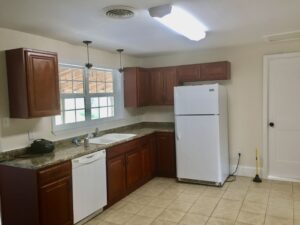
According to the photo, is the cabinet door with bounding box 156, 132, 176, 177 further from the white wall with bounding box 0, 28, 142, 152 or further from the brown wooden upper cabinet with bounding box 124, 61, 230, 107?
the white wall with bounding box 0, 28, 142, 152

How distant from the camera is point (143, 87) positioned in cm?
504

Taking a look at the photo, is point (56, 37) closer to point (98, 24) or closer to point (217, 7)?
point (98, 24)

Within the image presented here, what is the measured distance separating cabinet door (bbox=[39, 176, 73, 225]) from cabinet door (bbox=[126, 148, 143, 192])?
119cm

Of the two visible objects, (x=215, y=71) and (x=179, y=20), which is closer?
(x=179, y=20)

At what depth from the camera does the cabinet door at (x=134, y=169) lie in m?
3.98

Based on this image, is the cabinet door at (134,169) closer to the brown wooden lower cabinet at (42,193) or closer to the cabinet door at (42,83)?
the brown wooden lower cabinet at (42,193)

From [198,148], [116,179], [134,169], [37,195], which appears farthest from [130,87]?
[37,195]

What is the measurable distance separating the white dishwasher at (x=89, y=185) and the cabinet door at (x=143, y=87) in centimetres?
176

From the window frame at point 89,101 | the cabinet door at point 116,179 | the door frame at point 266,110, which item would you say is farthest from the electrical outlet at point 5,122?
the door frame at point 266,110

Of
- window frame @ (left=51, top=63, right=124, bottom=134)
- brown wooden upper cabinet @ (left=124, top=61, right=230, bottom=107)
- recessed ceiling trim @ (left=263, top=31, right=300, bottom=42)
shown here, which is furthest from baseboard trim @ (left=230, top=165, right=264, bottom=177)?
window frame @ (left=51, top=63, right=124, bottom=134)

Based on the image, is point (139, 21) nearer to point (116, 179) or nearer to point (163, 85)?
point (116, 179)

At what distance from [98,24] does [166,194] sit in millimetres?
2544

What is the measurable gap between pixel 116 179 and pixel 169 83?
2.07 m

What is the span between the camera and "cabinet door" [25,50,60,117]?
289 cm
